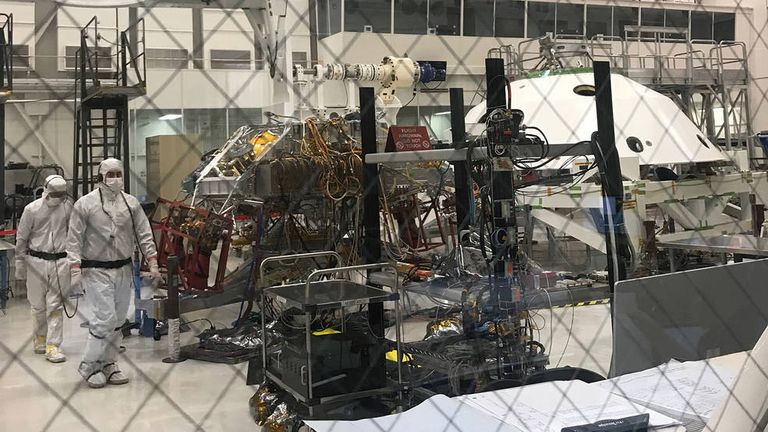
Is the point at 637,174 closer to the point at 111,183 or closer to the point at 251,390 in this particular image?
the point at 251,390

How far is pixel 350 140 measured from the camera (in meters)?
4.14

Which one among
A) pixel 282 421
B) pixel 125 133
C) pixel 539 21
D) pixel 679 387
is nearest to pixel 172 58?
pixel 679 387

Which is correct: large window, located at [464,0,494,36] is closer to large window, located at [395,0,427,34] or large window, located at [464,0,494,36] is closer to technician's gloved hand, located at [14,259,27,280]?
large window, located at [395,0,427,34]

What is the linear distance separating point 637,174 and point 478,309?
2420mm

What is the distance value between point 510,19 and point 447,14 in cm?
92

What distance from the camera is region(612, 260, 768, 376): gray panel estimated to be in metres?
1.58

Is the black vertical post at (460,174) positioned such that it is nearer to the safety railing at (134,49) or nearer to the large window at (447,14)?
the safety railing at (134,49)

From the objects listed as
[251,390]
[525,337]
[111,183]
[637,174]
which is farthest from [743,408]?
[637,174]

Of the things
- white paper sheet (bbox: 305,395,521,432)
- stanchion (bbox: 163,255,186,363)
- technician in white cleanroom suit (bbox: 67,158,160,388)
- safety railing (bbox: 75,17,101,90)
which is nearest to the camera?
Result: white paper sheet (bbox: 305,395,521,432)

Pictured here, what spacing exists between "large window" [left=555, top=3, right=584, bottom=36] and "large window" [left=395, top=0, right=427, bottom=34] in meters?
1.56

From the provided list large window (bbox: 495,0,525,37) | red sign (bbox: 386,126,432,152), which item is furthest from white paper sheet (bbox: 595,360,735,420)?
large window (bbox: 495,0,525,37)

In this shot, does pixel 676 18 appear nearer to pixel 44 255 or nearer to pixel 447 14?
pixel 447 14

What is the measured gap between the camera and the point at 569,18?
896cm

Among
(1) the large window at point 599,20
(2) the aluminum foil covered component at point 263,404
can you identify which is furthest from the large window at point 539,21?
(2) the aluminum foil covered component at point 263,404
